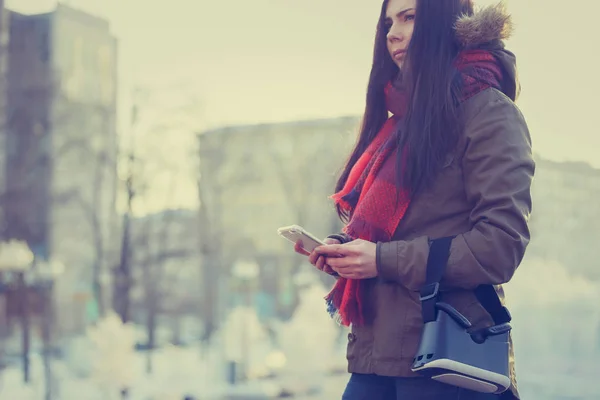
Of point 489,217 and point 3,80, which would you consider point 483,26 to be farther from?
point 3,80

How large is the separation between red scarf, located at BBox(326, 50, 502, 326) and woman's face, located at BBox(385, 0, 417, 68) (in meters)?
0.06

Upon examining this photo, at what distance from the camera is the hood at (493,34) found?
120 centimetres

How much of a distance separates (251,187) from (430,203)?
47.1 feet

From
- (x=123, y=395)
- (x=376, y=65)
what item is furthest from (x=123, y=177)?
(x=376, y=65)

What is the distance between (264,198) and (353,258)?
14125 mm

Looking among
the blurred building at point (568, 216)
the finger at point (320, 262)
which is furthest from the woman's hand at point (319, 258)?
the blurred building at point (568, 216)

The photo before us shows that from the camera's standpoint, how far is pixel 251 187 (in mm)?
15500

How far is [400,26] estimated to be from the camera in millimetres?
1292

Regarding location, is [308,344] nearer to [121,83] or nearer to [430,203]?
[121,83]

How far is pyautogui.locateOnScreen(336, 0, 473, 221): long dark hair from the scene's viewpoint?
3.88ft

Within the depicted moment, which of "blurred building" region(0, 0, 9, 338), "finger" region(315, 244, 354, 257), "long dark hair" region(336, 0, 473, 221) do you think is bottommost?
"finger" region(315, 244, 354, 257)

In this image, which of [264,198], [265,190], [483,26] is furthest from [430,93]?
[265,190]

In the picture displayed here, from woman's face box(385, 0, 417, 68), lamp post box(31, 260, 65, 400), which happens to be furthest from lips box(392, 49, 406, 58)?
lamp post box(31, 260, 65, 400)

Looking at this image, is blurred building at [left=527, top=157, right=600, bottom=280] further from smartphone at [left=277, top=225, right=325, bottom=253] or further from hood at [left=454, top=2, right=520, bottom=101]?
smartphone at [left=277, top=225, right=325, bottom=253]
